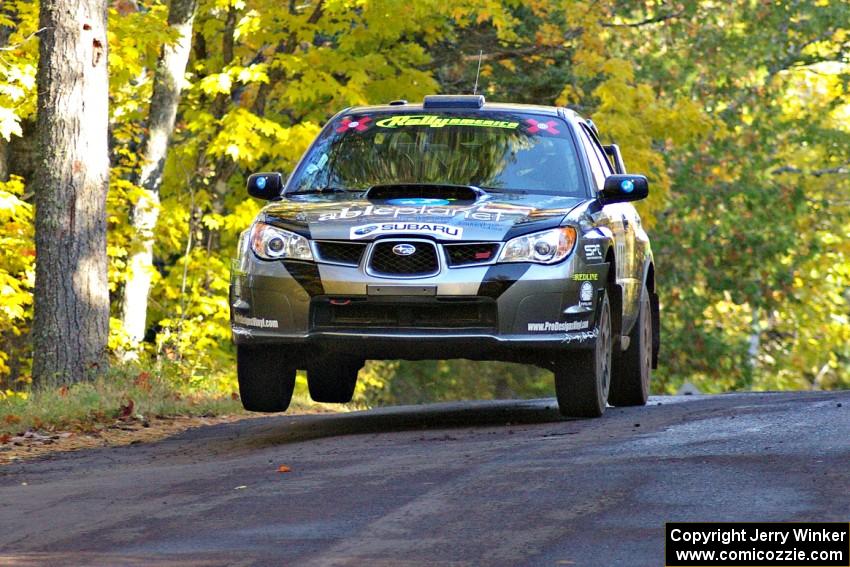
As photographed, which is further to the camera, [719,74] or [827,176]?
[827,176]

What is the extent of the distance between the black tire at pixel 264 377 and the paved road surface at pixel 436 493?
324 millimetres

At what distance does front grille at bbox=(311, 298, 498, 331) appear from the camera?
394 inches

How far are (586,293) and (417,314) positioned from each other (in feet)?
3.38

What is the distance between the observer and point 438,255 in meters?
9.89

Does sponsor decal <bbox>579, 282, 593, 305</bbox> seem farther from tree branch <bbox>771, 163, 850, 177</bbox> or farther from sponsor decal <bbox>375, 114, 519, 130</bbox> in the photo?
tree branch <bbox>771, 163, 850, 177</bbox>

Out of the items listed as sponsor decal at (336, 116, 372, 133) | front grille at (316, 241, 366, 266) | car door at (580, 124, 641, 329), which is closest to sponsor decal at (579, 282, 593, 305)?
car door at (580, 124, 641, 329)

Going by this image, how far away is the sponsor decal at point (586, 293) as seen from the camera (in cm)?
1027

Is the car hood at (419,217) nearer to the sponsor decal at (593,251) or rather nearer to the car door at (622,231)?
the sponsor decal at (593,251)

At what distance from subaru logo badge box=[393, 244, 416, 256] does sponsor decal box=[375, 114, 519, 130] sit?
1831 mm

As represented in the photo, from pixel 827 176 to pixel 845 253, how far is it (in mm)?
2425

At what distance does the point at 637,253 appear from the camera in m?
12.7

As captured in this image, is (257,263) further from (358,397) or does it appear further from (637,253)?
(358,397)

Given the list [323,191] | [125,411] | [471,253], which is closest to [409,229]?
[471,253]

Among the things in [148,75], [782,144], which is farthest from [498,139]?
[782,144]
